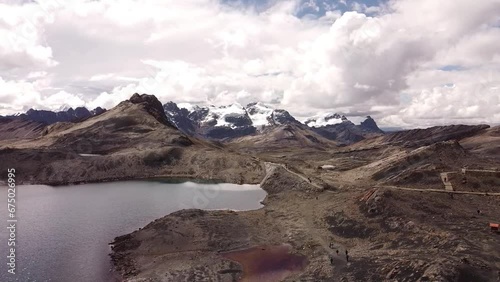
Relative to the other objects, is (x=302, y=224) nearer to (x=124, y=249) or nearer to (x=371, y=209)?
(x=371, y=209)

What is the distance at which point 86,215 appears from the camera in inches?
4141

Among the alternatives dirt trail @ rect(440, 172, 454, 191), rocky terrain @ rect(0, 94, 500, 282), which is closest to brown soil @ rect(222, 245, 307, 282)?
rocky terrain @ rect(0, 94, 500, 282)

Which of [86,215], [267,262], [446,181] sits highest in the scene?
[446,181]

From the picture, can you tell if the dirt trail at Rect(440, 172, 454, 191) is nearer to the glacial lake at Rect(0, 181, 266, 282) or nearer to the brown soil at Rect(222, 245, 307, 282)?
the brown soil at Rect(222, 245, 307, 282)

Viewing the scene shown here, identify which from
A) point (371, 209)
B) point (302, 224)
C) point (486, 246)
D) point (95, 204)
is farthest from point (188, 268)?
point (95, 204)

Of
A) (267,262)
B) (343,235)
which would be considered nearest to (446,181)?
(343,235)

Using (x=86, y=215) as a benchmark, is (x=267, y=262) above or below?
below

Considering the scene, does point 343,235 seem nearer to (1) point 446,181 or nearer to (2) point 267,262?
(2) point 267,262

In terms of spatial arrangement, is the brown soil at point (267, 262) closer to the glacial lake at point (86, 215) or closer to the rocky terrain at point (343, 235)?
the rocky terrain at point (343, 235)

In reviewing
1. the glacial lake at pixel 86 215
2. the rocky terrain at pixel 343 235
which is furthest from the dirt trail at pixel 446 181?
the glacial lake at pixel 86 215

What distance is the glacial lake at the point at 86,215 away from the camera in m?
68.5

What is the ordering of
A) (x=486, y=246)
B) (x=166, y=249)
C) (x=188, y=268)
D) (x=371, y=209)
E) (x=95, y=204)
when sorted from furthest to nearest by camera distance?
(x=95, y=204)
(x=371, y=209)
(x=166, y=249)
(x=188, y=268)
(x=486, y=246)

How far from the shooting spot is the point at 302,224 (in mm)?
91250

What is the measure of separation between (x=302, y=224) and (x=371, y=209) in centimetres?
1669
